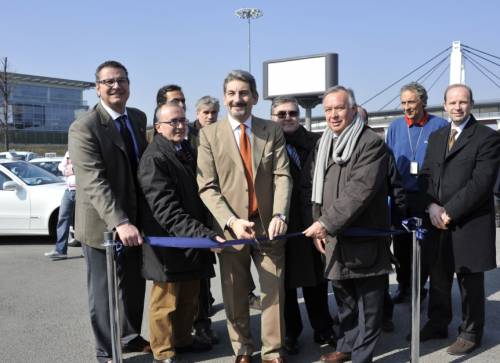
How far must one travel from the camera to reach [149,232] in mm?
3723

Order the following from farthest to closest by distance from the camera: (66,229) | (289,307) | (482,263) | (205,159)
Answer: (66,229) → (289,307) → (482,263) → (205,159)

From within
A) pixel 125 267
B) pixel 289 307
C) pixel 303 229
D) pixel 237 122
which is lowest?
pixel 289 307

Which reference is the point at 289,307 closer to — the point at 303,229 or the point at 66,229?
the point at 303,229

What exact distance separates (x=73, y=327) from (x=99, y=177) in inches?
75.1

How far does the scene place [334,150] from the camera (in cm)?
358

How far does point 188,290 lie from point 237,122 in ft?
4.36

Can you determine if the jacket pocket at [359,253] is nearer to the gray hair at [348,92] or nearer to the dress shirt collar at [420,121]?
the gray hair at [348,92]

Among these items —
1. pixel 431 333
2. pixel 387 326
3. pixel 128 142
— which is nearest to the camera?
pixel 128 142

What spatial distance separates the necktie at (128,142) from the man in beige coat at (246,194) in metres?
0.56

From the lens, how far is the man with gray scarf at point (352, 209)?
11.2 feet

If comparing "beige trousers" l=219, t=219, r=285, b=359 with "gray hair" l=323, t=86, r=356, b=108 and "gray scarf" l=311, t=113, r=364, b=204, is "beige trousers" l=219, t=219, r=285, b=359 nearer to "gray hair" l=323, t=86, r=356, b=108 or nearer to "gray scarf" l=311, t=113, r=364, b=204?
"gray scarf" l=311, t=113, r=364, b=204

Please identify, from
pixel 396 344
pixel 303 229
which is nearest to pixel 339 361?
pixel 396 344

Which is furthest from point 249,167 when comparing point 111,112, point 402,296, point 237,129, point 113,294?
point 402,296

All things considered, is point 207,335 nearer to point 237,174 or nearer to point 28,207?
point 237,174
